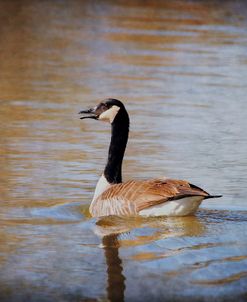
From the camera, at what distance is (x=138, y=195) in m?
9.59

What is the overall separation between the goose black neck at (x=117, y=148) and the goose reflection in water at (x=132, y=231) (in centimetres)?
76

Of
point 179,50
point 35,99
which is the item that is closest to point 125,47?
point 179,50

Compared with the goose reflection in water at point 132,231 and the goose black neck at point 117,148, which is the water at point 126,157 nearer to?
the goose reflection in water at point 132,231

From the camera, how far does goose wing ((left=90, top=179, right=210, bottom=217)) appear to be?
9.23 meters

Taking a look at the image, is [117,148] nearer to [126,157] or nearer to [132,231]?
[132,231]

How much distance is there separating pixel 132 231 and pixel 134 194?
49 cm

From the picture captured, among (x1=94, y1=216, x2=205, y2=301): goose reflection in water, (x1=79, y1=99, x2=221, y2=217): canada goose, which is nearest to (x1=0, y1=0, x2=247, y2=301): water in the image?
(x1=94, y1=216, x2=205, y2=301): goose reflection in water

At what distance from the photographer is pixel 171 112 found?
1600 cm

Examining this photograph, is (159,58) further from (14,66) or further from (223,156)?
(223,156)

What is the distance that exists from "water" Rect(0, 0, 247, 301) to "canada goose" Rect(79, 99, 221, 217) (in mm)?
132

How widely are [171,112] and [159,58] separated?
729 centimetres

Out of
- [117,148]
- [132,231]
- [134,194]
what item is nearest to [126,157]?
[117,148]

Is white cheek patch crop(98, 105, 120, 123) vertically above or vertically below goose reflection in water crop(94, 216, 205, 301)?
above

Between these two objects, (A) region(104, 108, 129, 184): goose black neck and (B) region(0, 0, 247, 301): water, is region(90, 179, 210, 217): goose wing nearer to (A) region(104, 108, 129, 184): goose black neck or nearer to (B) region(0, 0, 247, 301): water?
(B) region(0, 0, 247, 301): water
